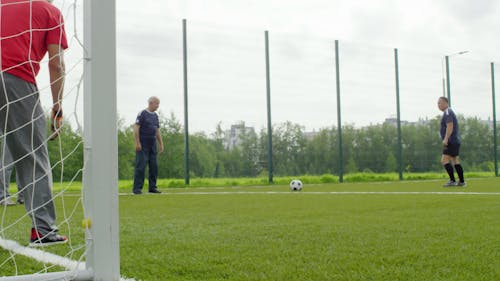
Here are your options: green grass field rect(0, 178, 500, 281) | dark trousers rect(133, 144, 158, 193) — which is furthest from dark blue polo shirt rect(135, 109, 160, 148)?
green grass field rect(0, 178, 500, 281)

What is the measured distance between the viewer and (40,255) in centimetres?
258

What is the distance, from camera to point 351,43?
1620cm

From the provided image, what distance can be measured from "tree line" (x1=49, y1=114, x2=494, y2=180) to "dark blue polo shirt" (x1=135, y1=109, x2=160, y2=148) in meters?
3.22

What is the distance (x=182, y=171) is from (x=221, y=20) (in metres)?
4.26

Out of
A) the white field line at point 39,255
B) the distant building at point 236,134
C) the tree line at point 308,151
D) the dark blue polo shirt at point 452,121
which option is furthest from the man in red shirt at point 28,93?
the distant building at point 236,134

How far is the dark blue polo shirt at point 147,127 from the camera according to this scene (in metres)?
8.42

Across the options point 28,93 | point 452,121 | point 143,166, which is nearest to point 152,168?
point 143,166

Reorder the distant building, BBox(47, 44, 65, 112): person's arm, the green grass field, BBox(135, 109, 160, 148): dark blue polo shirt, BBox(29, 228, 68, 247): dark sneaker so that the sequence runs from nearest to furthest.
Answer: the green grass field → BBox(29, 228, 68, 247): dark sneaker → BBox(47, 44, 65, 112): person's arm → BBox(135, 109, 160, 148): dark blue polo shirt → the distant building

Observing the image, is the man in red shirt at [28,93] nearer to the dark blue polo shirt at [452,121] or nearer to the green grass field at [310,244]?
the green grass field at [310,244]

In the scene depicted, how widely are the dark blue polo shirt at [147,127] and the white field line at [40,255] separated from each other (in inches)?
209

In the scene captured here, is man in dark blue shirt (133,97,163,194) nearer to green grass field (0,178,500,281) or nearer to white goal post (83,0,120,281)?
green grass field (0,178,500,281)

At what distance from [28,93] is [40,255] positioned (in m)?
0.97

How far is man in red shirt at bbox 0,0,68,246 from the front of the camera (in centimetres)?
296

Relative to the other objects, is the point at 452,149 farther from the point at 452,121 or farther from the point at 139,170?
the point at 139,170
